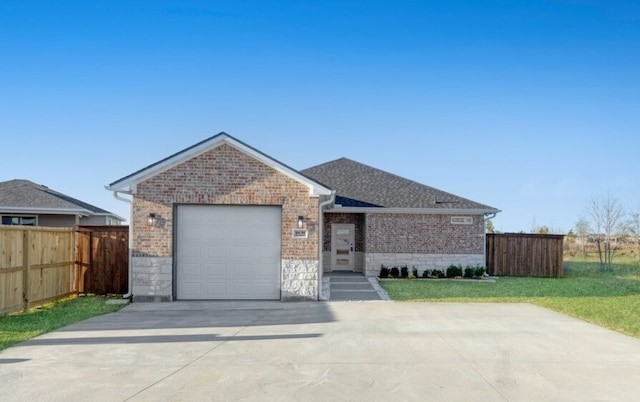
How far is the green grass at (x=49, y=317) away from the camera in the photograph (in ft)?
28.1

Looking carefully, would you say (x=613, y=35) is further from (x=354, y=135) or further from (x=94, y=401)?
(x=94, y=401)

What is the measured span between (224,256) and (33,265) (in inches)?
181

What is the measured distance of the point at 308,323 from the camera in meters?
10.0

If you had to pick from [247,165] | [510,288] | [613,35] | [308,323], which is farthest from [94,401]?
[613,35]

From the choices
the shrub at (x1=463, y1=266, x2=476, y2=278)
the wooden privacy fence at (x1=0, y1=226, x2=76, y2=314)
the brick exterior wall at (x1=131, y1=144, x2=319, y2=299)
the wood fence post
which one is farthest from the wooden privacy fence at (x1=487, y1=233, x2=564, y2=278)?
the wood fence post

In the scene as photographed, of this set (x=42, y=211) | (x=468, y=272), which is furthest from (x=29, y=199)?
(x=468, y=272)

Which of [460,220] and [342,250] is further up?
[460,220]

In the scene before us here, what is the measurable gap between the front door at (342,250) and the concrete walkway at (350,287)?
518mm

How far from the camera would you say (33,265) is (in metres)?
11.7

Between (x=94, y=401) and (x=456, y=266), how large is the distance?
1704 cm

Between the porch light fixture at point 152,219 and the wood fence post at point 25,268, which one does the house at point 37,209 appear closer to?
the porch light fixture at point 152,219

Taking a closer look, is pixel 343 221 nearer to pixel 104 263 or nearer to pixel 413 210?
pixel 413 210

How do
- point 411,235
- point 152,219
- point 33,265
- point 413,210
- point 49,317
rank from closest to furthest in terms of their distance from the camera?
point 49,317
point 33,265
point 152,219
point 413,210
point 411,235

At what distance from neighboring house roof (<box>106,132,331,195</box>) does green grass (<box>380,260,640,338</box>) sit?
17.3ft
